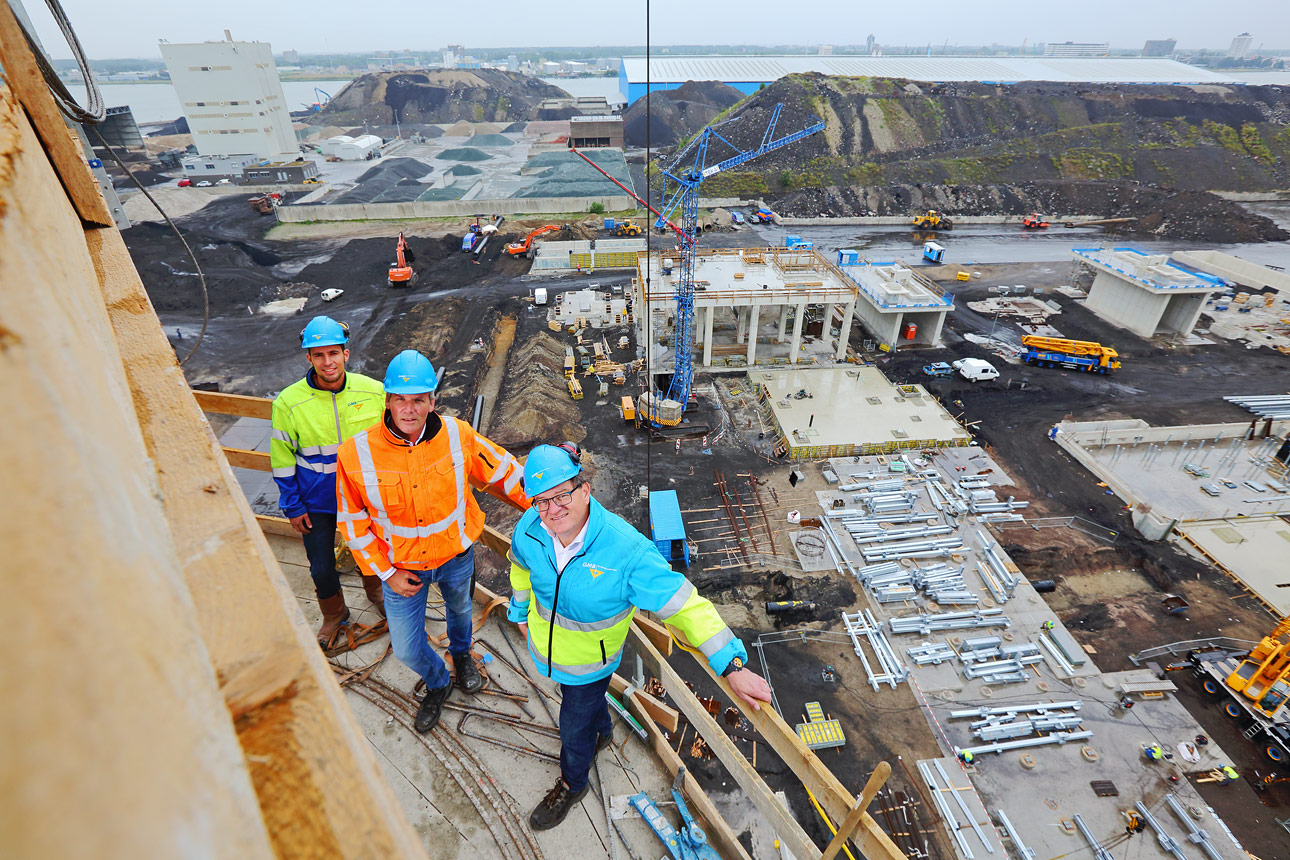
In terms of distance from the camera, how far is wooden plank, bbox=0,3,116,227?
274 cm

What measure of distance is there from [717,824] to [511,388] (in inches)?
789

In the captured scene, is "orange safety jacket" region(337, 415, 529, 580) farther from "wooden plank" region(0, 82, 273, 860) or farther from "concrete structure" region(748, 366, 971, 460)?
"concrete structure" region(748, 366, 971, 460)

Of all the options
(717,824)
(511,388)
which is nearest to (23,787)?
(717,824)

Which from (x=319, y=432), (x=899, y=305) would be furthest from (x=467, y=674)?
(x=899, y=305)

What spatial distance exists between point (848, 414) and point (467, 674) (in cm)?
1872

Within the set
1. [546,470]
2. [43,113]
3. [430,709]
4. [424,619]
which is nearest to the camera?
[43,113]

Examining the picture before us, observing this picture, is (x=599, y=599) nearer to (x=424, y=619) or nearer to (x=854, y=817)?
(x=424, y=619)

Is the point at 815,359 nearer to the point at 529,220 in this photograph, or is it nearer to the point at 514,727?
the point at 514,727

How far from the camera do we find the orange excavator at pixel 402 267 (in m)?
31.9

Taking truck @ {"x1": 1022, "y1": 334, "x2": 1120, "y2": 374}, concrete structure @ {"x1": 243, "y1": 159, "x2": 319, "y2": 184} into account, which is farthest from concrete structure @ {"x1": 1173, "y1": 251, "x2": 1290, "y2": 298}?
concrete structure @ {"x1": 243, "y1": 159, "x2": 319, "y2": 184}

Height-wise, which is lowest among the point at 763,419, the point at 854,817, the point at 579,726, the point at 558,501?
the point at 763,419

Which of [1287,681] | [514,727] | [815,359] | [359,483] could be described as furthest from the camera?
[815,359]

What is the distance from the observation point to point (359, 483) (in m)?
4.48

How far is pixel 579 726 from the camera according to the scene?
464 cm
